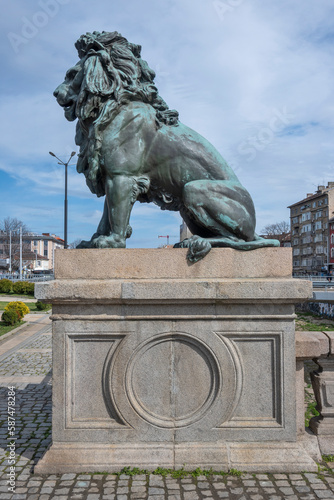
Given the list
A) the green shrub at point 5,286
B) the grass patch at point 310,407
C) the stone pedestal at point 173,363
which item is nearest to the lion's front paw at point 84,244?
the stone pedestal at point 173,363

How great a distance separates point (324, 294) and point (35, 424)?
57.8ft

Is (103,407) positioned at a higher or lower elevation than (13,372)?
higher

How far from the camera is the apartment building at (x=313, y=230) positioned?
59250 mm

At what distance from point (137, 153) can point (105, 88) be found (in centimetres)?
67

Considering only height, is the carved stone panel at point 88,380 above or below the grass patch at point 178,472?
above

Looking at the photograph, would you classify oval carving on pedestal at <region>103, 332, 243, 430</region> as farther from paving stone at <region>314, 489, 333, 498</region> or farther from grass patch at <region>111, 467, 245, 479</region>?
paving stone at <region>314, 489, 333, 498</region>

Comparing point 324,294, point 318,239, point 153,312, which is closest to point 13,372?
point 153,312

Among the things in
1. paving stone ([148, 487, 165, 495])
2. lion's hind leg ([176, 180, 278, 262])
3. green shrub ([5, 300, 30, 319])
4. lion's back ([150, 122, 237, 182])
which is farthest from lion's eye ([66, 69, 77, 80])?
green shrub ([5, 300, 30, 319])

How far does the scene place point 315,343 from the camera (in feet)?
11.6

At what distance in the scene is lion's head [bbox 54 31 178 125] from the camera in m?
3.63

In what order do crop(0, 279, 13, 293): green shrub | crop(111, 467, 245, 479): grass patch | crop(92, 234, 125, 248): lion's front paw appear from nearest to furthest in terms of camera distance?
crop(111, 467, 245, 479): grass patch
crop(92, 234, 125, 248): lion's front paw
crop(0, 279, 13, 293): green shrub

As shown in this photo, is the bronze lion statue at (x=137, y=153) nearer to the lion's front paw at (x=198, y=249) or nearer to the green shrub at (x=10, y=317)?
the lion's front paw at (x=198, y=249)

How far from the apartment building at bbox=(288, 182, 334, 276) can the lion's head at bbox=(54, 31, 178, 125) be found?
5524 cm

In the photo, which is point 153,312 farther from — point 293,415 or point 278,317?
point 293,415
